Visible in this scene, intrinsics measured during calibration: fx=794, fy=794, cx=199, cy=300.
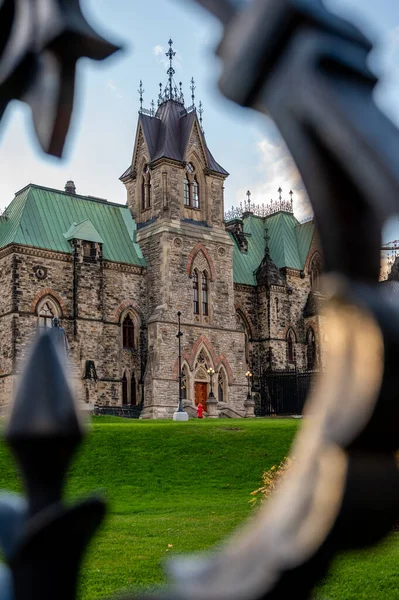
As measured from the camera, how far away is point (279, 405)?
4544 centimetres

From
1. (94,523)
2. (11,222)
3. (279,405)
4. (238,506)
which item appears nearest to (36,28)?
(94,523)

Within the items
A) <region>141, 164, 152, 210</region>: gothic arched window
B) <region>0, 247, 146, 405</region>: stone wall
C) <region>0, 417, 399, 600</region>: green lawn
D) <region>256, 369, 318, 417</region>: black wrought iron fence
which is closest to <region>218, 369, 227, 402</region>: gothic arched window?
<region>256, 369, 318, 417</region>: black wrought iron fence

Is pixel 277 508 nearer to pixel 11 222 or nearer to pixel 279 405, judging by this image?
pixel 11 222

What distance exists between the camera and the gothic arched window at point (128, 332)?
133 feet

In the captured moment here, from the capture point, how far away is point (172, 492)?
58.2 feet

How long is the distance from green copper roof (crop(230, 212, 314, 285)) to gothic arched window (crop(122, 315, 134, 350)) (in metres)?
8.79

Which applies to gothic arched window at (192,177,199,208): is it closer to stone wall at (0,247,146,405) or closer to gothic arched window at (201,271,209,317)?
gothic arched window at (201,271,209,317)

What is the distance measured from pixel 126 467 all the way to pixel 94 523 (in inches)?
767

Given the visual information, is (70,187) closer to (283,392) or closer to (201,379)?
(201,379)

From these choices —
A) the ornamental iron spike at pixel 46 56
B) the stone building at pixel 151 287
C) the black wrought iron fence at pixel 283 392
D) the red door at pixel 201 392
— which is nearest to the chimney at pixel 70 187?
the stone building at pixel 151 287

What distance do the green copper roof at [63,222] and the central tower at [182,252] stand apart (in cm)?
94

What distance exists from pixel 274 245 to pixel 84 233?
16.1 metres

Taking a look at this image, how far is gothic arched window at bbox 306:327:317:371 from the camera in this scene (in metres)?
48.2

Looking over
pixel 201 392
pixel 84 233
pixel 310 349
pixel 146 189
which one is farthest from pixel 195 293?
pixel 310 349
